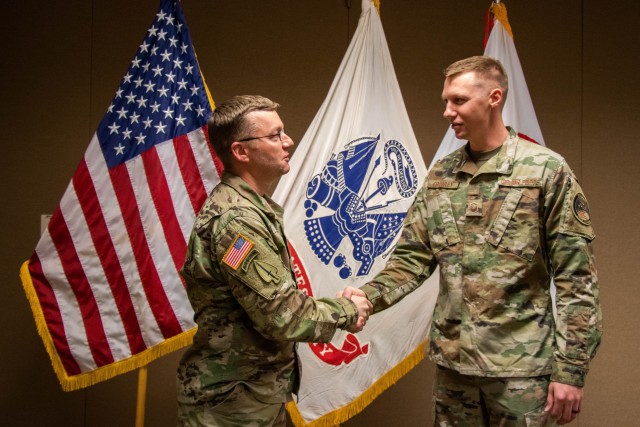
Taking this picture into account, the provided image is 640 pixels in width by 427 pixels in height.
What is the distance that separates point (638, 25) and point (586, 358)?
2348 mm

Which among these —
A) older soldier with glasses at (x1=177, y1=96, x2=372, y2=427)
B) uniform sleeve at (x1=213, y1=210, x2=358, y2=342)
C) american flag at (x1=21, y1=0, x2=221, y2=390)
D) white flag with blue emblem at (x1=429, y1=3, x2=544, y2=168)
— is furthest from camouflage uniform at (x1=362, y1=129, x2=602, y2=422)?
american flag at (x1=21, y1=0, x2=221, y2=390)

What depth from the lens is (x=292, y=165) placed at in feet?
8.38

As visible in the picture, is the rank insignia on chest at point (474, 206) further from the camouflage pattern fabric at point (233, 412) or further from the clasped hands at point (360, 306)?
the camouflage pattern fabric at point (233, 412)

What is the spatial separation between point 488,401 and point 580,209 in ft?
1.98

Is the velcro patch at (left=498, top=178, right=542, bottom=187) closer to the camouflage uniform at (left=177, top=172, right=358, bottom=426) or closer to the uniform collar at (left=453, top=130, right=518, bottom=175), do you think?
the uniform collar at (left=453, top=130, right=518, bottom=175)

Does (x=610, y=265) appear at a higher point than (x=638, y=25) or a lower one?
lower

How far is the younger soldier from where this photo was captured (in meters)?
1.70

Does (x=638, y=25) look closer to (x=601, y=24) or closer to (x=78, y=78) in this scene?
(x=601, y=24)

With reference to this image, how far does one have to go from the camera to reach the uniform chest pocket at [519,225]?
69.7 inches

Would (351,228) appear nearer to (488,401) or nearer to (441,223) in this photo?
(441,223)

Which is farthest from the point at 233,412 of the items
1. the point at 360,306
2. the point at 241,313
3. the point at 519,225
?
the point at 519,225

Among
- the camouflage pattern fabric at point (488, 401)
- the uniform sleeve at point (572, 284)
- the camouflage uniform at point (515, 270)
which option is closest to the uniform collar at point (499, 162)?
the camouflage uniform at point (515, 270)

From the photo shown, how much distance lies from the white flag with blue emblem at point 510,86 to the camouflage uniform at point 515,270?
777mm

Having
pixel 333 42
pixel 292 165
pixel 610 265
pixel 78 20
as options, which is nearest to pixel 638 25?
pixel 610 265
